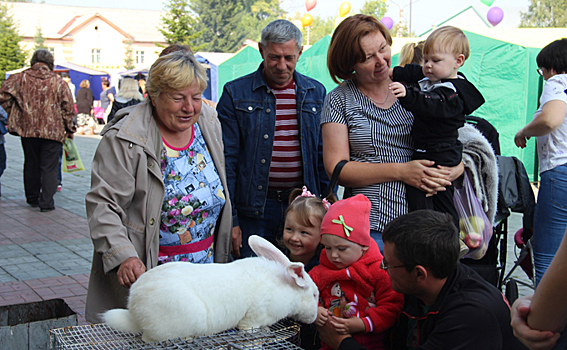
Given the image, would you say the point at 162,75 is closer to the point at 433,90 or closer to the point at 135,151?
the point at 135,151

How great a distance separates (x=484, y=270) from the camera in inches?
134

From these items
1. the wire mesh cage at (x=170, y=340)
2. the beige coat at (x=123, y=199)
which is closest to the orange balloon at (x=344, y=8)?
the beige coat at (x=123, y=199)

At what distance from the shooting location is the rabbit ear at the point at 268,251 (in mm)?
2152

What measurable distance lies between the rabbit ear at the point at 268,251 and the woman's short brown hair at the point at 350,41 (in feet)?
3.81

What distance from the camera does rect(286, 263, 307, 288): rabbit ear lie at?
2.07m

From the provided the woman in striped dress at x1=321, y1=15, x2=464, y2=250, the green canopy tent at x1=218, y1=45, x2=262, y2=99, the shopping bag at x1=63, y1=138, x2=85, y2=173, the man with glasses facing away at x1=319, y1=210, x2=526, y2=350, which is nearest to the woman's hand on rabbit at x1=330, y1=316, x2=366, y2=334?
the man with glasses facing away at x1=319, y1=210, x2=526, y2=350

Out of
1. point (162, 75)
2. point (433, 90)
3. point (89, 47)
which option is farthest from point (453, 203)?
point (89, 47)

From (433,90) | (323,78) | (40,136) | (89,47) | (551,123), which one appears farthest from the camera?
(89,47)

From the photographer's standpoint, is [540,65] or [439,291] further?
[540,65]

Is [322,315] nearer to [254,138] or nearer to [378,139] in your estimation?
[378,139]

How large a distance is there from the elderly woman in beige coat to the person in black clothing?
3.41 ft

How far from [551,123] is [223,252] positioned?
2.64m

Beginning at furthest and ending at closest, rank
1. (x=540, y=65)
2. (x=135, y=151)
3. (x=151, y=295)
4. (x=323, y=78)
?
(x=323, y=78), (x=540, y=65), (x=135, y=151), (x=151, y=295)

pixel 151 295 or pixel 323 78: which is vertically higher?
pixel 323 78
